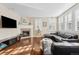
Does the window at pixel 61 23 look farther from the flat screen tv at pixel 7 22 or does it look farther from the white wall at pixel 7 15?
the flat screen tv at pixel 7 22

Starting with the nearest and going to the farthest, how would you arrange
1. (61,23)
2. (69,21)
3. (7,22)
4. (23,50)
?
(23,50), (7,22), (69,21), (61,23)

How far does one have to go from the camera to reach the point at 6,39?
4766mm

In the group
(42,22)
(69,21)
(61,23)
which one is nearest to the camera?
(69,21)

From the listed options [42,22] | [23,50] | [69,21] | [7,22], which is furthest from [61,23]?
[7,22]

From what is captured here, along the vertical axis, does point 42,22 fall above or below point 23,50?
above

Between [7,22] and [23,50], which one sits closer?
[23,50]

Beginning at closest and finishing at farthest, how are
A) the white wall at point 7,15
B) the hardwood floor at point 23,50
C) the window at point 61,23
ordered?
the hardwood floor at point 23,50 → the white wall at point 7,15 → the window at point 61,23

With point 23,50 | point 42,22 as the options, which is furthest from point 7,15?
point 23,50

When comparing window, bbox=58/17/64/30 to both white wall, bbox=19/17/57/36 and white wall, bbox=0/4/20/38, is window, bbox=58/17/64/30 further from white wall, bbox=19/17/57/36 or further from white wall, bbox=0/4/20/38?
white wall, bbox=0/4/20/38

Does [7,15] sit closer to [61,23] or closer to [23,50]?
[23,50]

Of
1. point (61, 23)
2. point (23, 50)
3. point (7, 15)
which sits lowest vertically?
point (23, 50)

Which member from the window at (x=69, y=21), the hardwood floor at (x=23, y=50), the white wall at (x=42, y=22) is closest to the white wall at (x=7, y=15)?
the white wall at (x=42, y=22)

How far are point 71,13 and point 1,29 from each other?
9.21 feet

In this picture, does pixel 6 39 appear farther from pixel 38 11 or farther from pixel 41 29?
pixel 38 11
